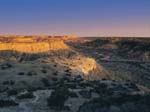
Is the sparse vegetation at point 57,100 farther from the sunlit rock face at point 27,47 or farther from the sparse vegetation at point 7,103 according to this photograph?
the sunlit rock face at point 27,47

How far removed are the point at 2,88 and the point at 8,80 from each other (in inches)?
208

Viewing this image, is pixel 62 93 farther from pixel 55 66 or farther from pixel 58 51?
pixel 58 51

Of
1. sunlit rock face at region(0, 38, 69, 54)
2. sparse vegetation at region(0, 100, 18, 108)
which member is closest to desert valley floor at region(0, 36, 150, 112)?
sparse vegetation at region(0, 100, 18, 108)

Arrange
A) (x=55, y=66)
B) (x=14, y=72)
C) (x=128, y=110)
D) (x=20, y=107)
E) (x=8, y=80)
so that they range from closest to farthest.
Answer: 1. (x=128, y=110)
2. (x=20, y=107)
3. (x=8, y=80)
4. (x=14, y=72)
5. (x=55, y=66)

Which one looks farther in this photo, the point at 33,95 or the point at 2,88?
the point at 2,88

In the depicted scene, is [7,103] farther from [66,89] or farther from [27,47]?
[27,47]

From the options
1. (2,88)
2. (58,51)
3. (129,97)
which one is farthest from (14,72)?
(58,51)

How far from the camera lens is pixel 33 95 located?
39.2m

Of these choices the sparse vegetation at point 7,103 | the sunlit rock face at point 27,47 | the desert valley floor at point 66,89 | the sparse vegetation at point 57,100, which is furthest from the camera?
the sunlit rock face at point 27,47

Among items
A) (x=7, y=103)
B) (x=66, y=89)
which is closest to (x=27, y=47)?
(x=66, y=89)

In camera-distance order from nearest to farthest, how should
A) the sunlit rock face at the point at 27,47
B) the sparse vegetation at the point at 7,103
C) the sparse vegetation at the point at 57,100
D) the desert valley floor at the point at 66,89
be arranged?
1. the desert valley floor at the point at 66,89
2. the sparse vegetation at the point at 57,100
3. the sparse vegetation at the point at 7,103
4. the sunlit rock face at the point at 27,47

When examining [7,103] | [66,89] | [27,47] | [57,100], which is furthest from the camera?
[27,47]

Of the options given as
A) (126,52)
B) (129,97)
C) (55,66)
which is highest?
(129,97)

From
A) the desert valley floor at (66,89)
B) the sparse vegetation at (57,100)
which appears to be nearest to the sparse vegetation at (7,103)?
the desert valley floor at (66,89)
